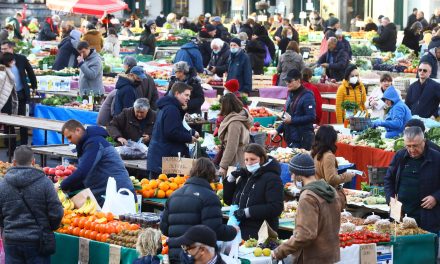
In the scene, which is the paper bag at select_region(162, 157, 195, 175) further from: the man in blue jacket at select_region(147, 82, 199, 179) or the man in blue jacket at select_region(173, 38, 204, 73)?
the man in blue jacket at select_region(173, 38, 204, 73)

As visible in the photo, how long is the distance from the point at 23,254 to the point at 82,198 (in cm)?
148

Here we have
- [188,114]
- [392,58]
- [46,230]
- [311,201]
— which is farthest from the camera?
[392,58]

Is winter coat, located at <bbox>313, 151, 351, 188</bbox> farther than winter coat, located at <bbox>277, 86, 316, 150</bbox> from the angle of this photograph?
No

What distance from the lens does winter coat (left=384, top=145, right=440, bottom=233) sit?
40.1ft

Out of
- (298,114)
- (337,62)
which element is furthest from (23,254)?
(337,62)

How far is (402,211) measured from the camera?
41.0 ft

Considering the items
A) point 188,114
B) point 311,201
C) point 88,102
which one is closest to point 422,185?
point 311,201

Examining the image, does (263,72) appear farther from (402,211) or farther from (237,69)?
(402,211)

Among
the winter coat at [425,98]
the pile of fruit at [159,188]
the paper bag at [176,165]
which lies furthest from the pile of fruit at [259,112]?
the pile of fruit at [159,188]

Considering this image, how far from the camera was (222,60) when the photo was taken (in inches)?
972

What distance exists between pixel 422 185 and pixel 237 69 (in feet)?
33.0

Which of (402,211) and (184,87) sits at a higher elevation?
(184,87)

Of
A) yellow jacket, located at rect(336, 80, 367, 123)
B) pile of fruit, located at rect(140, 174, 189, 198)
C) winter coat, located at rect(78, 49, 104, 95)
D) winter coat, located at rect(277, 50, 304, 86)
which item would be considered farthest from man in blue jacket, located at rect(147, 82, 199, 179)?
winter coat, located at rect(277, 50, 304, 86)

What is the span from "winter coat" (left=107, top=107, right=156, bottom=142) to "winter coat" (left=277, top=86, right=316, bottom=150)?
6.56 feet
